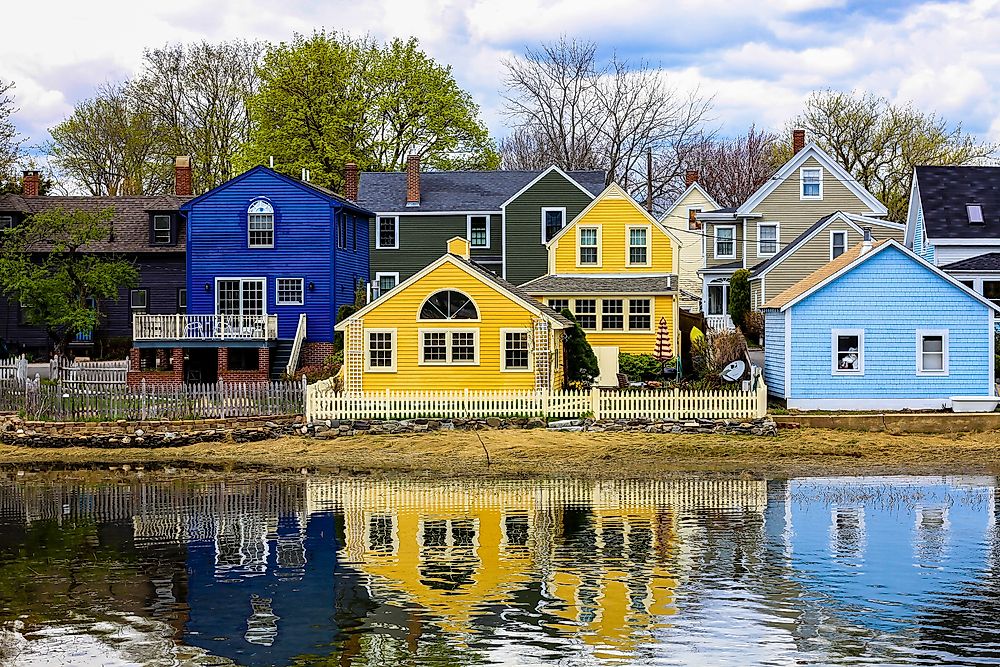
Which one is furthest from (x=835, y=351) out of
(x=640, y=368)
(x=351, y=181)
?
(x=351, y=181)

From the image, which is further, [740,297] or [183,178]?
[183,178]

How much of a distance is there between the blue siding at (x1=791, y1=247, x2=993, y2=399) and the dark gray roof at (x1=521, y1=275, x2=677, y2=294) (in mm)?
9354

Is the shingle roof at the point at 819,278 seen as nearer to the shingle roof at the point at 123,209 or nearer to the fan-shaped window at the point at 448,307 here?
the fan-shaped window at the point at 448,307

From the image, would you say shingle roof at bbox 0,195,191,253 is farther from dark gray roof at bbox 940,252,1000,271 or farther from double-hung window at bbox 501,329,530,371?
dark gray roof at bbox 940,252,1000,271

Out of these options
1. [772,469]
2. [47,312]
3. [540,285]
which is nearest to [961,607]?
[772,469]

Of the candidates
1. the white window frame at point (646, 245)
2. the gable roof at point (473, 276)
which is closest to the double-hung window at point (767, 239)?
the white window frame at point (646, 245)

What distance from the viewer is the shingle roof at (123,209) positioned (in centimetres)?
5865

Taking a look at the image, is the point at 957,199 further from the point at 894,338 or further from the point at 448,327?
the point at 448,327

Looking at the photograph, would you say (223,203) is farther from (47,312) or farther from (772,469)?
(772,469)

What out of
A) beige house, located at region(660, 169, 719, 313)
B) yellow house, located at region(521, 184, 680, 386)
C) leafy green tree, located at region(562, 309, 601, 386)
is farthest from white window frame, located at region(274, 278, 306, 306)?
beige house, located at region(660, 169, 719, 313)

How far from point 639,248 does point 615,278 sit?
60.5 inches

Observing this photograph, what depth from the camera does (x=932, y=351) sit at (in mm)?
37906

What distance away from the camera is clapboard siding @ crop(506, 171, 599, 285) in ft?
194

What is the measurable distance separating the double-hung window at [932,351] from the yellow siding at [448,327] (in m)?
11.2
